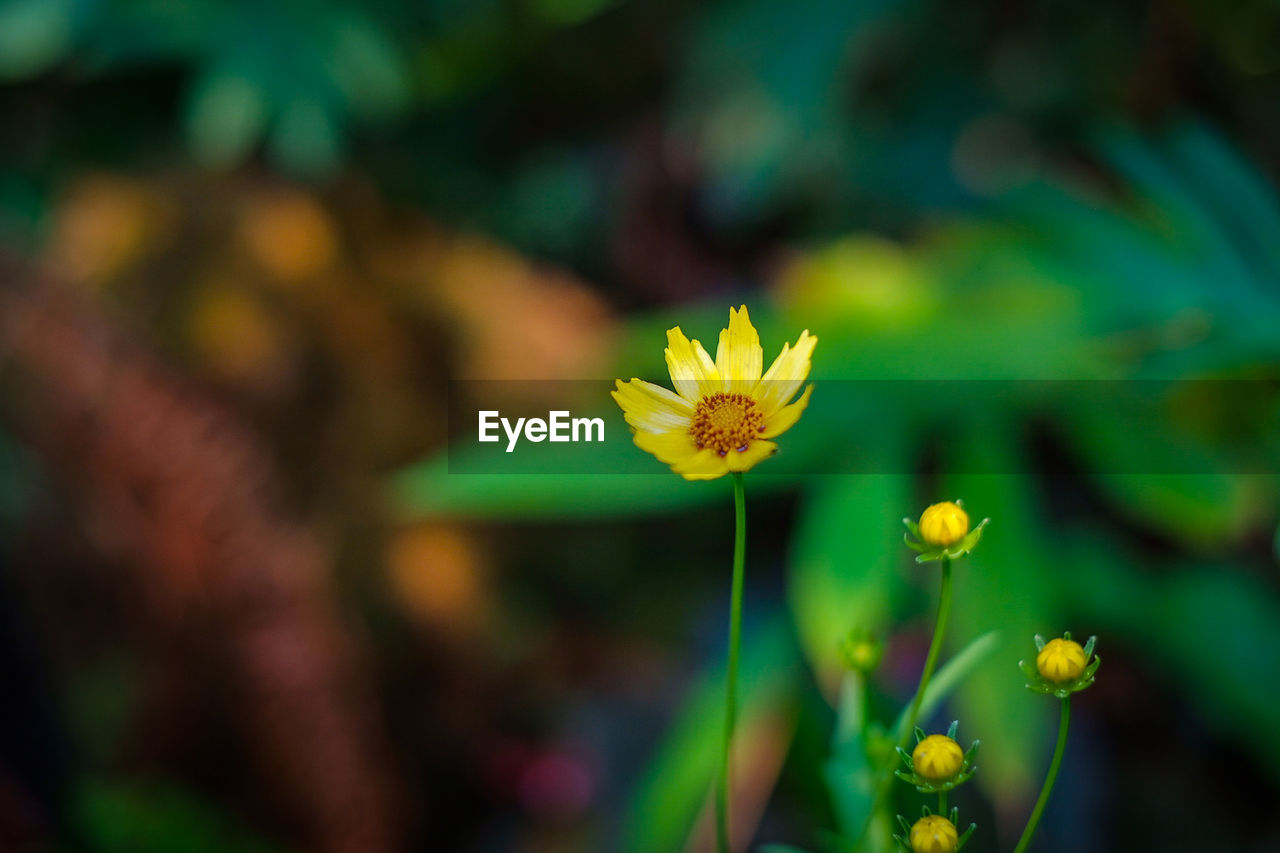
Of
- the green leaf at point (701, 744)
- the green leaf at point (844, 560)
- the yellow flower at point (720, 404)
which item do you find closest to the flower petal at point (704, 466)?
the yellow flower at point (720, 404)

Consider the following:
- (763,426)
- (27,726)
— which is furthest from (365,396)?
(763,426)

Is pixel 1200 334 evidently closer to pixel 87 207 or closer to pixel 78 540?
pixel 78 540

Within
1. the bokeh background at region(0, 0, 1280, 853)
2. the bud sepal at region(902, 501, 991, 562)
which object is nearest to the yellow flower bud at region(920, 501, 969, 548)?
the bud sepal at region(902, 501, 991, 562)

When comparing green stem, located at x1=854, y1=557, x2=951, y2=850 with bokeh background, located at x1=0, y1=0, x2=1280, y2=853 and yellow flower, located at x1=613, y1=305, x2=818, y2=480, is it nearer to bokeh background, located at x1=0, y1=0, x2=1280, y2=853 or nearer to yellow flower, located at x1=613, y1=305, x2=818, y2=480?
yellow flower, located at x1=613, y1=305, x2=818, y2=480

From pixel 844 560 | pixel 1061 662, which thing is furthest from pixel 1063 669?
pixel 844 560

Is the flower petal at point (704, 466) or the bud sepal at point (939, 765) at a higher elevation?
the flower petal at point (704, 466)

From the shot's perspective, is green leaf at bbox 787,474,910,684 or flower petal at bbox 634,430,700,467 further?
green leaf at bbox 787,474,910,684

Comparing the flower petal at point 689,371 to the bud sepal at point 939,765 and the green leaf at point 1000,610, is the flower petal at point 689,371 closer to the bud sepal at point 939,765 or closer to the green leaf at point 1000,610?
the bud sepal at point 939,765
